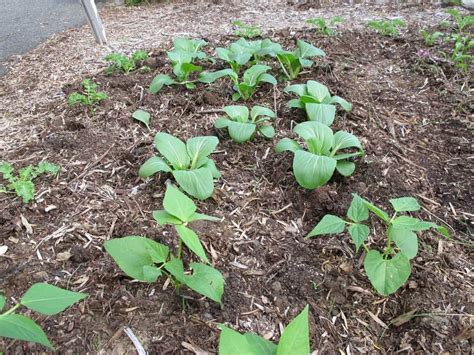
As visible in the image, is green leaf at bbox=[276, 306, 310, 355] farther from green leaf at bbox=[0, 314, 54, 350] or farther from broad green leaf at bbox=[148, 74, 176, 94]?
broad green leaf at bbox=[148, 74, 176, 94]

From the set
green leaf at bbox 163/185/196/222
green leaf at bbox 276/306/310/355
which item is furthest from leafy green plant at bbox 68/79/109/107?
green leaf at bbox 276/306/310/355

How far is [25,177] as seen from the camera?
6.73 ft

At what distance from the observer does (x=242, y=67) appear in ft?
10.2

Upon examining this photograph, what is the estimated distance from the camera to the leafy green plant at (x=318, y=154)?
196cm

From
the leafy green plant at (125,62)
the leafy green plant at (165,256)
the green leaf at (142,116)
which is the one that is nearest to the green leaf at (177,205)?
the leafy green plant at (165,256)

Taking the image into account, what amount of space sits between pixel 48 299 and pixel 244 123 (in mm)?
1421

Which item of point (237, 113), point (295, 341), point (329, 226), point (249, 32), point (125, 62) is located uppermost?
point (125, 62)

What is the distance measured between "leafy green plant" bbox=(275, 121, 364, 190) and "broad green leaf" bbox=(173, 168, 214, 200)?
1.39 ft

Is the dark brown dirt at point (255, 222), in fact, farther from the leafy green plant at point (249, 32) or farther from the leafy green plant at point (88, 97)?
the leafy green plant at point (249, 32)

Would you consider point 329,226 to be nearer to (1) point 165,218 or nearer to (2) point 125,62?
(1) point 165,218

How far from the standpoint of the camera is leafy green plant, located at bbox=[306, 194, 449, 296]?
1.54 m

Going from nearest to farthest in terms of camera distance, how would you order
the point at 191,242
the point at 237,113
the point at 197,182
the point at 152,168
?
the point at 191,242 → the point at 197,182 → the point at 152,168 → the point at 237,113

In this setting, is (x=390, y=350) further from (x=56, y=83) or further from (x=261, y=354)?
(x=56, y=83)

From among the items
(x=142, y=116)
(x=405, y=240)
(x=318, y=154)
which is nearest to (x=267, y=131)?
(x=318, y=154)
